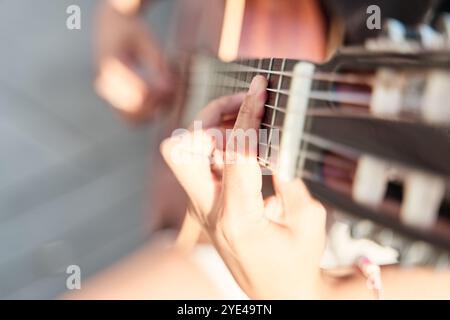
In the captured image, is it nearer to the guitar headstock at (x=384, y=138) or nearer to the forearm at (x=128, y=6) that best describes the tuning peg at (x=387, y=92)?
the guitar headstock at (x=384, y=138)

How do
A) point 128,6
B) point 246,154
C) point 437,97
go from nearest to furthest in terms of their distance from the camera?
1. point 437,97
2. point 246,154
3. point 128,6

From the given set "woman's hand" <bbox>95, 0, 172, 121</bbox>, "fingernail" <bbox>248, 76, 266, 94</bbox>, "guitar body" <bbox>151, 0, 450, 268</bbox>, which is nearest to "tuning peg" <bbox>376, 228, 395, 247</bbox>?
"guitar body" <bbox>151, 0, 450, 268</bbox>

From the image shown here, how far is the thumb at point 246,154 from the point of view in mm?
A: 304

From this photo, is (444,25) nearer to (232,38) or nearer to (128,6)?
(232,38)

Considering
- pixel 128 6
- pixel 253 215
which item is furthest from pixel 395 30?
pixel 128 6

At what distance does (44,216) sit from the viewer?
2.28 feet

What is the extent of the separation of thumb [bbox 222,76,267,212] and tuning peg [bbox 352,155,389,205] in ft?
0.24

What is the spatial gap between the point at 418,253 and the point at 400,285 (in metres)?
0.07

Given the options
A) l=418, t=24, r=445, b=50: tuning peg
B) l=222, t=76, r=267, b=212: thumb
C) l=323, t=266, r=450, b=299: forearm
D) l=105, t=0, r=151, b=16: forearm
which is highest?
l=105, t=0, r=151, b=16: forearm

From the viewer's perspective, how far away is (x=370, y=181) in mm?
245

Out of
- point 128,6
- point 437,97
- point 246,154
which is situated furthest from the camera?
point 128,6

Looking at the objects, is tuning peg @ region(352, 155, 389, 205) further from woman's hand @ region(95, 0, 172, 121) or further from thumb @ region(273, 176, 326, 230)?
woman's hand @ region(95, 0, 172, 121)

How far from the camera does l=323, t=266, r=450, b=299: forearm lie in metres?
0.28

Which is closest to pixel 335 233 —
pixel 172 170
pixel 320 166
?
pixel 320 166
